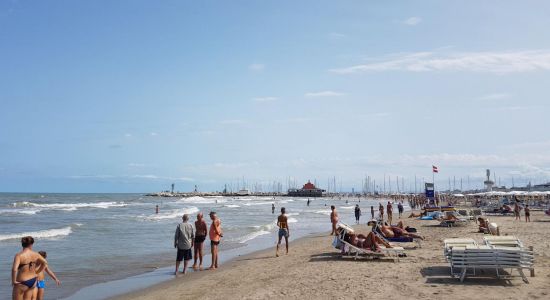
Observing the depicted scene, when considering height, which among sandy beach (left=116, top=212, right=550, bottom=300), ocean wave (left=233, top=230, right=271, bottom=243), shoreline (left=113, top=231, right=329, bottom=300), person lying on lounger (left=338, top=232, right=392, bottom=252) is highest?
person lying on lounger (left=338, top=232, right=392, bottom=252)

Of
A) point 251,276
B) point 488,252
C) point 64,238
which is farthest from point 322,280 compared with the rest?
point 64,238

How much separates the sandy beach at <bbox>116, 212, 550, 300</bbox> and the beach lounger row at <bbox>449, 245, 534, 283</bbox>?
29 centimetres

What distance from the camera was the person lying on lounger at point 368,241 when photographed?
11938mm

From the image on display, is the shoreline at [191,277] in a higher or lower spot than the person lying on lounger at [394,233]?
lower

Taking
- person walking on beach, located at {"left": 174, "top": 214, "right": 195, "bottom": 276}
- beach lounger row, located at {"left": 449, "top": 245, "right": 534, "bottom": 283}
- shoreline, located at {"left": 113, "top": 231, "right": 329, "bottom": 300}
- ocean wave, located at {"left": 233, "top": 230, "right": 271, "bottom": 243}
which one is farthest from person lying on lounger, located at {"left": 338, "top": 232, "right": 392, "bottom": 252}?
ocean wave, located at {"left": 233, "top": 230, "right": 271, "bottom": 243}

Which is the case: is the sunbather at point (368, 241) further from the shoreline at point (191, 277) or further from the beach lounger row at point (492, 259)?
the beach lounger row at point (492, 259)

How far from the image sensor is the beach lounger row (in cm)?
841

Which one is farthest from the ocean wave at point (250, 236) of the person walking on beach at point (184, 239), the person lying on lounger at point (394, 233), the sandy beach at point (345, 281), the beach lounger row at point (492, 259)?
the beach lounger row at point (492, 259)

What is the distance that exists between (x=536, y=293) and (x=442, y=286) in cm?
146

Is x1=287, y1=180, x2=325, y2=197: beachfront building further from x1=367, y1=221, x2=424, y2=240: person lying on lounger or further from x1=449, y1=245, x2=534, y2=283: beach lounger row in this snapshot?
x1=449, y1=245, x2=534, y2=283: beach lounger row

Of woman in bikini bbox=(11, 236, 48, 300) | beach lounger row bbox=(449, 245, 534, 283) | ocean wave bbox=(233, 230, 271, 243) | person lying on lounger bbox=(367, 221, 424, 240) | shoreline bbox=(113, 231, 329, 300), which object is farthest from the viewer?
ocean wave bbox=(233, 230, 271, 243)

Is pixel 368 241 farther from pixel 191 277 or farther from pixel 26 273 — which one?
pixel 26 273

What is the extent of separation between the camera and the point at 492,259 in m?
8.48

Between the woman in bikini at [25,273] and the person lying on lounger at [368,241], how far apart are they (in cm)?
774
